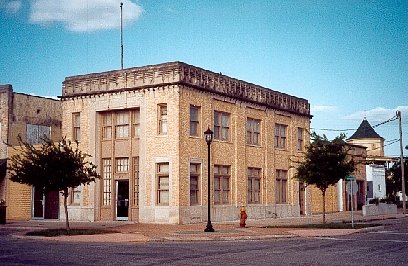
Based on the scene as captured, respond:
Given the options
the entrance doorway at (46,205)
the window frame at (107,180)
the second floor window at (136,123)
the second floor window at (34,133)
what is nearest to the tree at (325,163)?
the second floor window at (136,123)

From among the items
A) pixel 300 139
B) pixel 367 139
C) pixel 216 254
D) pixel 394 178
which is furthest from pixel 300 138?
pixel 367 139

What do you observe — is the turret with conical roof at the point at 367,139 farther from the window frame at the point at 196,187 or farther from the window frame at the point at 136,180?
the window frame at the point at 136,180

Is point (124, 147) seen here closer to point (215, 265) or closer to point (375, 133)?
point (215, 265)

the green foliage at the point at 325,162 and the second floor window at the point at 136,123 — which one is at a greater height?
the second floor window at the point at 136,123

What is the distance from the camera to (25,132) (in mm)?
40344

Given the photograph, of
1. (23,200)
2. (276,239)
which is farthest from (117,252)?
(23,200)

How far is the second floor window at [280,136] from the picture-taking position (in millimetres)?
39938

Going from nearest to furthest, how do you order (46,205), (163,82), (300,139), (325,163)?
(325,163)
(163,82)
(46,205)
(300,139)

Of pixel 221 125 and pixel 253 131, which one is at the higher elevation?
pixel 221 125

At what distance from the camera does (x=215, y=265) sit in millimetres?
13266

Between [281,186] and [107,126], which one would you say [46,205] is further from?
[281,186]

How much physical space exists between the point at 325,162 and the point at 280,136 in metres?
10.5

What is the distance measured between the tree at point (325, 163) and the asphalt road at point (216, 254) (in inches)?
378

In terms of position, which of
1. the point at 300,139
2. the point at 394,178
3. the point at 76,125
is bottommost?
the point at 394,178
